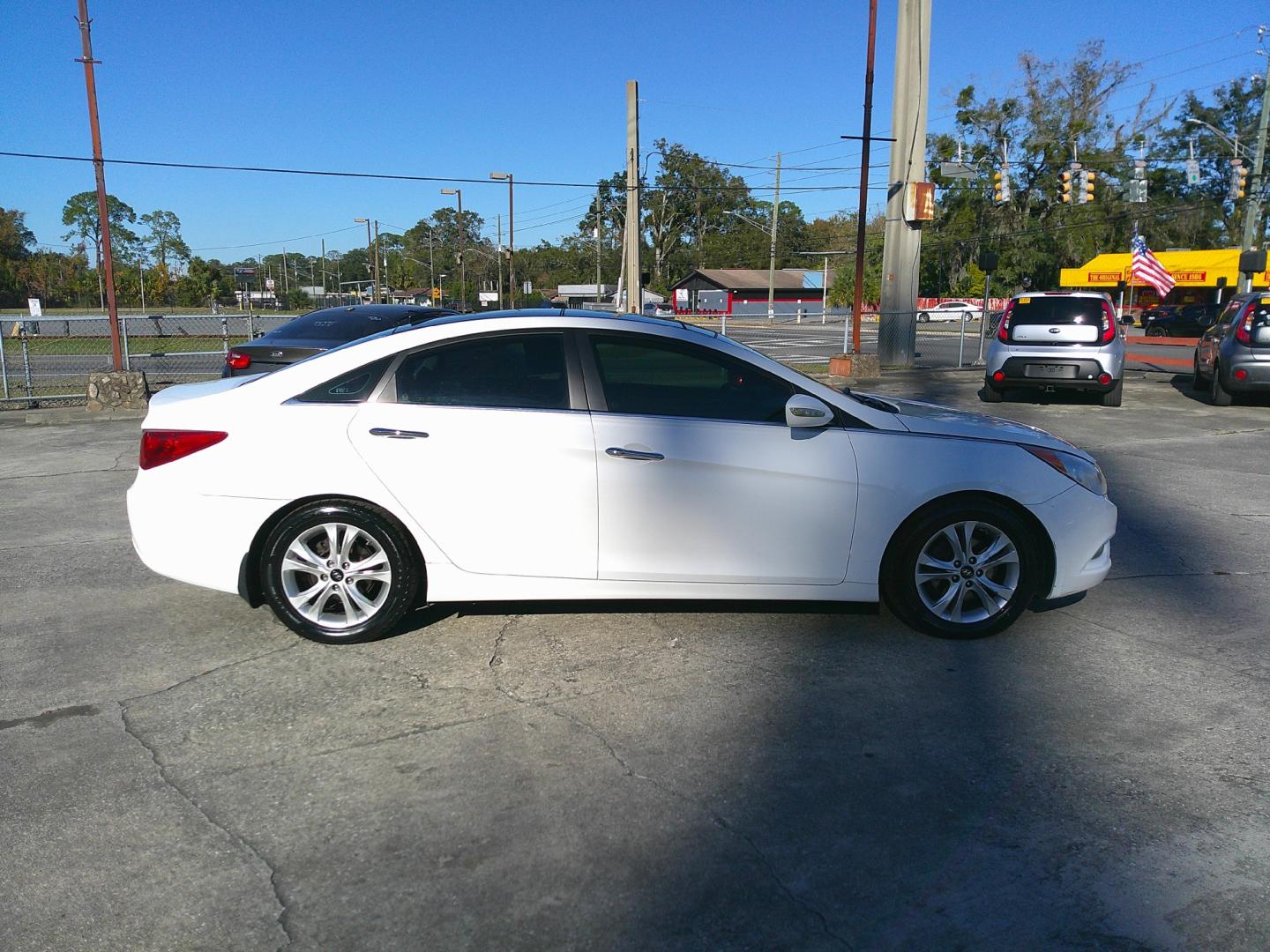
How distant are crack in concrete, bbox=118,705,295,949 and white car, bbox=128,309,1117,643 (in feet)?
2.99

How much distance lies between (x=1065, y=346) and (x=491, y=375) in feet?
38.1

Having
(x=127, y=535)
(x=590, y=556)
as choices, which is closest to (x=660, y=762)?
(x=590, y=556)

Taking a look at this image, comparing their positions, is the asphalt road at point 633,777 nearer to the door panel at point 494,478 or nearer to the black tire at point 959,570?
the black tire at point 959,570

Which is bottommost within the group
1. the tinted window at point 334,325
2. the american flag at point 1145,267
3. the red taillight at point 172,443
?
the red taillight at point 172,443

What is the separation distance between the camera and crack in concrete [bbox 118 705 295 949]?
274 cm

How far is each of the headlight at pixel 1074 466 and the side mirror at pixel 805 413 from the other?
1041mm

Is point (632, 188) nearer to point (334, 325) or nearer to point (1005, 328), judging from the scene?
point (1005, 328)

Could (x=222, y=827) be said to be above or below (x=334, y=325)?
below

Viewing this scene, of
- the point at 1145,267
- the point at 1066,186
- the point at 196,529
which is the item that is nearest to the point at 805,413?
the point at 196,529

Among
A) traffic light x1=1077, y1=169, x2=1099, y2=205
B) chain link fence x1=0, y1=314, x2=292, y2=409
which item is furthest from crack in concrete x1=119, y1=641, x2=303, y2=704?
traffic light x1=1077, y1=169, x2=1099, y2=205

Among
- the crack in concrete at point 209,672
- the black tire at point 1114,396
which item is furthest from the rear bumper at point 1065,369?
the crack in concrete at point 209,672

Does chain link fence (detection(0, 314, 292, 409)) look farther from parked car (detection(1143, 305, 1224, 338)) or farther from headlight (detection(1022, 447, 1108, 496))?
parked car (detection(1143, 305, 1224, 338))

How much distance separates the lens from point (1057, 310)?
46.8 feet

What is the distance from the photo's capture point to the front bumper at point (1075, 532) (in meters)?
4.78
